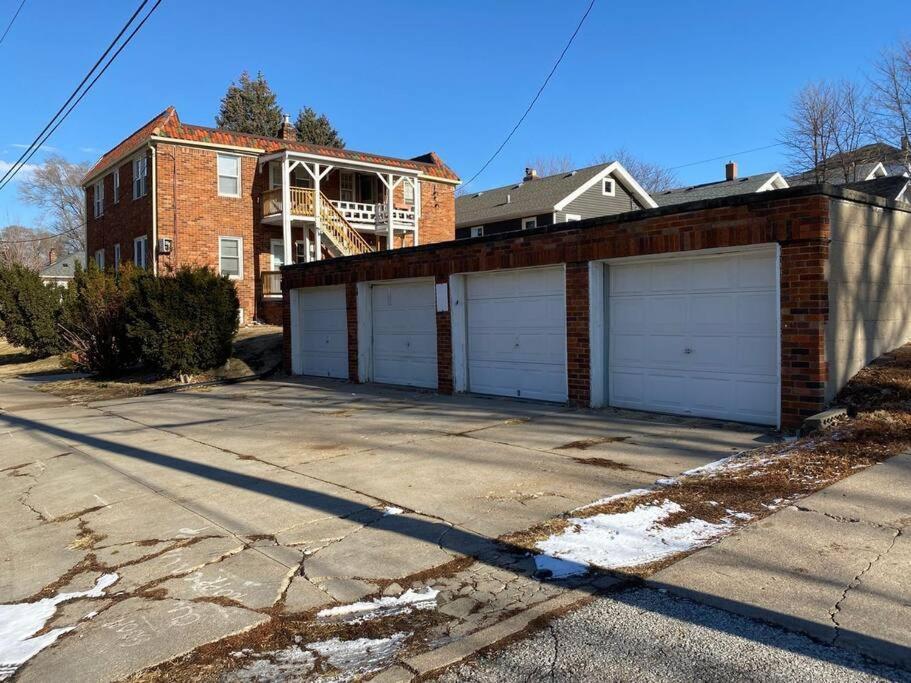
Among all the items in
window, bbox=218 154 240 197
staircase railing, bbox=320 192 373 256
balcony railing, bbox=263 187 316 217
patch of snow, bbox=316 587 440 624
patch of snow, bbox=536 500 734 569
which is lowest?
patch of snow, bbox=316 587 440 624

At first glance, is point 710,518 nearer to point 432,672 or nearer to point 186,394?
point 432,672

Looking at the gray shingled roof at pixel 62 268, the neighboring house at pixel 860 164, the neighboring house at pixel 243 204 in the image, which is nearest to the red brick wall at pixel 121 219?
the neighboring house at pixel 243 204

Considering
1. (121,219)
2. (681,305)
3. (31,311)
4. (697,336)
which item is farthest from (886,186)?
(31,311)

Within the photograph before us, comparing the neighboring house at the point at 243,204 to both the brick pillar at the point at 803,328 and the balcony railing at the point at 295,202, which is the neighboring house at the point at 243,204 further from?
the brick pillar at the point at 803,328

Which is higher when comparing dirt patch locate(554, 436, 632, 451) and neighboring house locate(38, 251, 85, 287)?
neighboring house locate(38, 251, 85, 287)

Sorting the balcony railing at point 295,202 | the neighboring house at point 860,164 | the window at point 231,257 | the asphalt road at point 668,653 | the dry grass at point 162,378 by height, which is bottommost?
the asphalt road at point 668,653

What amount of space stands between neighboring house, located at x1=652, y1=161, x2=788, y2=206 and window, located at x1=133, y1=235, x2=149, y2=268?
919 inches

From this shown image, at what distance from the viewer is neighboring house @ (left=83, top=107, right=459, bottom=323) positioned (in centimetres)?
2320

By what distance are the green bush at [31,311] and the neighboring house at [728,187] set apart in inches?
1065

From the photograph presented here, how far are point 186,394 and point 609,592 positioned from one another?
1262cm

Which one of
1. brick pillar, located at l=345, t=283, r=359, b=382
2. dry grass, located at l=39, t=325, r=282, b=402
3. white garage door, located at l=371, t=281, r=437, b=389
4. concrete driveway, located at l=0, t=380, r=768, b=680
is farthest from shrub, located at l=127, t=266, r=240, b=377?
concrete driveway, located at l=0, t=380, r=768, b=680

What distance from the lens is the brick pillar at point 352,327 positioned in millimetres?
15242

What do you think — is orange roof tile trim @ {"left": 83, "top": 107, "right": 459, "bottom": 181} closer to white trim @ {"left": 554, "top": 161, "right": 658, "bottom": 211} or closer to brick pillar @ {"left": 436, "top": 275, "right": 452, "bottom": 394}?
white trim @ {"left": 554, "top": 161, "right": 658, "bottom": 211}

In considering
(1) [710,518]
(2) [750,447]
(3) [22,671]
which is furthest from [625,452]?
(3) [22,671]
